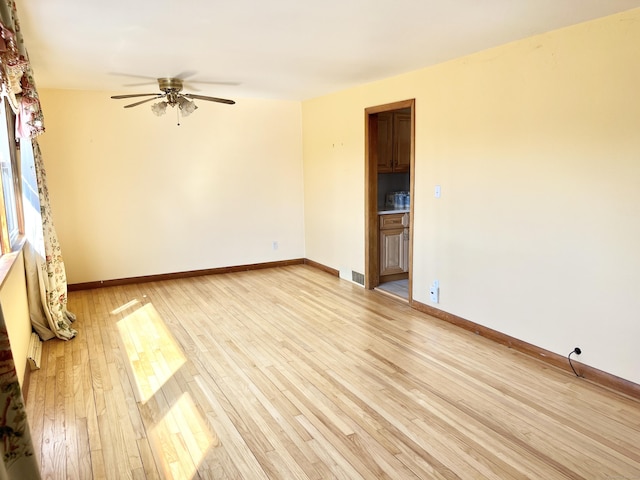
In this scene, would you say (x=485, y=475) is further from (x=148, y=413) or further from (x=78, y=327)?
(x=78, y=327)

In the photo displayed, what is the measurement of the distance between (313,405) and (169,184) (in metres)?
3.98

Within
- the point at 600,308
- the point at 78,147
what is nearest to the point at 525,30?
the point at 600,308

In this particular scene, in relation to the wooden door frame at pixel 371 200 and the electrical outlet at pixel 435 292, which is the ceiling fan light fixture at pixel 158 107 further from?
the electrical outlet at pixel 435 292

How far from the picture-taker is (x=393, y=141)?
5.47 meters

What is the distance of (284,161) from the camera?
6.43 metres

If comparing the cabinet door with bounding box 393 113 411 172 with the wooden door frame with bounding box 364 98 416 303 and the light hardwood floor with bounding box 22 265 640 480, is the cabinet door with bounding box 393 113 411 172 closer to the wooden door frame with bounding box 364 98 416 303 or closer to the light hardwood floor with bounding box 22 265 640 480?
the wooden door frame with bounding box 364 98 416 303

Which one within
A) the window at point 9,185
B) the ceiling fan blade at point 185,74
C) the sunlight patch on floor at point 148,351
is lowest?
the sunlight patch on floor at point 148,351

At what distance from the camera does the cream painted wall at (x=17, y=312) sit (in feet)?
8.95

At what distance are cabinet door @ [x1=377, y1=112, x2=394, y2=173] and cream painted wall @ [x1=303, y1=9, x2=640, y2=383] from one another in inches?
25.7

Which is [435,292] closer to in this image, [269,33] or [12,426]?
[269,33]

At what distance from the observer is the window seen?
327cm

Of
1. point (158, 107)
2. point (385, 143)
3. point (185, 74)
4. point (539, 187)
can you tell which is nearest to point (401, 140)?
point (385, 143)

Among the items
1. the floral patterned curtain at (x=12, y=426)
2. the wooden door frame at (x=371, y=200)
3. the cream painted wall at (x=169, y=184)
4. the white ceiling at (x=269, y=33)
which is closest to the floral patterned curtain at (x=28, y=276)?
the floral patterned curtain at (x=12, y=426)

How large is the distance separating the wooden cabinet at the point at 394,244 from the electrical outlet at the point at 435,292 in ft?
3.69
